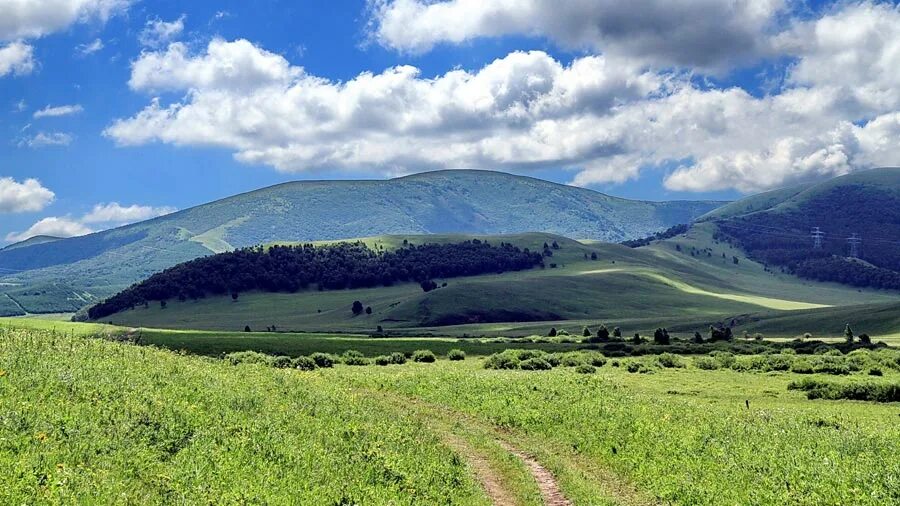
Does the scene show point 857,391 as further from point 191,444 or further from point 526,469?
point 191,444

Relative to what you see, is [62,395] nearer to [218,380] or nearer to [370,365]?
[218,380]

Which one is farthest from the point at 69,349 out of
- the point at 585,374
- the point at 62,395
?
the point at 585,374

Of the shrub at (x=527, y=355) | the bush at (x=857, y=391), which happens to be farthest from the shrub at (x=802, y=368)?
the shrub at (x=527, y=355)

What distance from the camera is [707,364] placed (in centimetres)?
6825

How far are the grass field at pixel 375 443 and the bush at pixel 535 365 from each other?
916 inches

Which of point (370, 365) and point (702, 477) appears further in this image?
point (370, 365)

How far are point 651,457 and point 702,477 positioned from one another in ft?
11.1

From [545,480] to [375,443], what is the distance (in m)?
6.29

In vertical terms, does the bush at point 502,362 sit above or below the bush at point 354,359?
below

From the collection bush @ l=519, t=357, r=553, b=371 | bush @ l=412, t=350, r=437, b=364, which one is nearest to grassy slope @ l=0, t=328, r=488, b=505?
bush @ l=519, t=357, r=553, b=371

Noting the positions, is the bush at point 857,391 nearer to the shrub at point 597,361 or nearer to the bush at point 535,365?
the shrub at point 597,361

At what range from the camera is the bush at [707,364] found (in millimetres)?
67688

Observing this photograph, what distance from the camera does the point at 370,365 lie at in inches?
2832

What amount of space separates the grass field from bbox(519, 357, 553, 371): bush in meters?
23.3
